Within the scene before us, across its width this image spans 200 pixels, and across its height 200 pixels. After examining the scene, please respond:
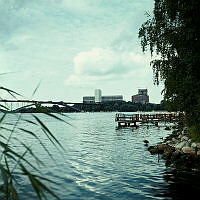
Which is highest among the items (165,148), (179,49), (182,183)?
(179,49)

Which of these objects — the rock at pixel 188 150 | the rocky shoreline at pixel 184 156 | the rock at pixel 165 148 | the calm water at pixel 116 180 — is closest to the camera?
the calm water at pixel 116 180

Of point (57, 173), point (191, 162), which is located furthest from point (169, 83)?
point (57, 173)

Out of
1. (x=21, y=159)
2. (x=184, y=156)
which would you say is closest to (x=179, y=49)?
(x=184, y=156)

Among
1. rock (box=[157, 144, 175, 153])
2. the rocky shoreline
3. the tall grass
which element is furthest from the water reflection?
the tall grass

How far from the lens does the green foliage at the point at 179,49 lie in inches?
645

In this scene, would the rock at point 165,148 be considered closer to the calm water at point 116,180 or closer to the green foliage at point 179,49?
the calm water at point 116,180

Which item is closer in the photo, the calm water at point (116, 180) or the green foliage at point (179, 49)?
the calm water at point (116, 180)

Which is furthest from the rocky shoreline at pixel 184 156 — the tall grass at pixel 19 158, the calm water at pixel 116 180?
the tall grass at pixel 19 158

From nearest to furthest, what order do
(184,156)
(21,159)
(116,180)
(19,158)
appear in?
(19,158) < (21,159) < (116,180) < (184,156)

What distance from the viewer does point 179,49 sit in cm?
1759

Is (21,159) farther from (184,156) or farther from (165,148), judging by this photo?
(165,148)

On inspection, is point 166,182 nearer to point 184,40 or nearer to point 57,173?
point 57,173

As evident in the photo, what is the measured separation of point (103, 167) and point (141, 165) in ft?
8.24

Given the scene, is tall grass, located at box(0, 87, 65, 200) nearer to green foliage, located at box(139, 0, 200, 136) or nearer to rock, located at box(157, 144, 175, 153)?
green foliage, located at box(139, 0, 200, 136)
